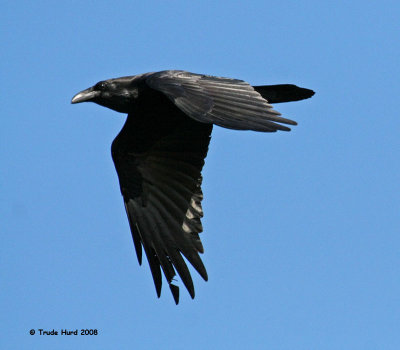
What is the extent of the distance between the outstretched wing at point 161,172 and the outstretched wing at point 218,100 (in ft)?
2.72

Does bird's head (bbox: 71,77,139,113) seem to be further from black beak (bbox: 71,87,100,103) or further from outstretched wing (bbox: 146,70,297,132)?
outstretched wing (bbox: 146,70,297,132)

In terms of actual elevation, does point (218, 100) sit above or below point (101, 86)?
below

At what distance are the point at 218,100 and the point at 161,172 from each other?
5.74 ft

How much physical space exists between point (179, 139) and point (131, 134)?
501 mm

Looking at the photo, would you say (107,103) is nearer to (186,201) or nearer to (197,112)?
(186,201)

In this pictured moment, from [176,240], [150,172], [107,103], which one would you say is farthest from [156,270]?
[107,103]

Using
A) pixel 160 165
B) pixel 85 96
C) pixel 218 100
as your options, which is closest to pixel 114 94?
pixel 85 96

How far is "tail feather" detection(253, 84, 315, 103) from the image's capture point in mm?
9812

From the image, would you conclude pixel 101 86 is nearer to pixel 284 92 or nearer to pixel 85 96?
pixel 85 96

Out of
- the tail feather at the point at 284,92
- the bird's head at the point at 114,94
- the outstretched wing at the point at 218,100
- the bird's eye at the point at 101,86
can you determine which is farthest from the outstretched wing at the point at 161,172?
the outstretched wing at the point at 218,100

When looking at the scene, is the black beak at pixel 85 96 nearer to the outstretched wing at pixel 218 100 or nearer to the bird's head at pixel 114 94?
the bird's head at pixel 114 94

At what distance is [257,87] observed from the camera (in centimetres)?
984

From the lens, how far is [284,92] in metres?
9.83

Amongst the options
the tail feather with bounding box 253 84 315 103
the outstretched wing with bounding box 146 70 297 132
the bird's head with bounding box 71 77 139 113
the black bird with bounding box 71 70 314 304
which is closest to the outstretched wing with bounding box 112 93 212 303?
the black bird with bounding box 71 70 314 304
